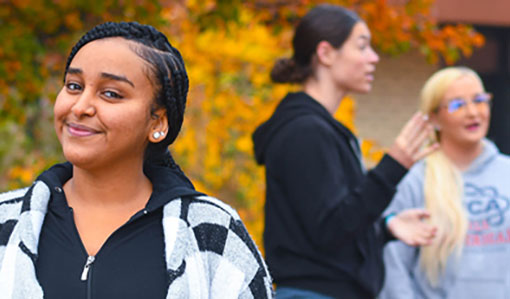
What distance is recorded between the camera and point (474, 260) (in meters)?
3.56

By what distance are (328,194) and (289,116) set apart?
1.33 feet

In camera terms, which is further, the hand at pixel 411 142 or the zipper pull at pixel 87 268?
the hand at pixel 411 142

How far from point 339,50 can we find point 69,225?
67.5 inches

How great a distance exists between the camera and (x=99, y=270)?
1.83 meters

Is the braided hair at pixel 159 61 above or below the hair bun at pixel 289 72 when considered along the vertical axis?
below

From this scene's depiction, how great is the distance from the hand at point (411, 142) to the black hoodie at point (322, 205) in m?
0.03

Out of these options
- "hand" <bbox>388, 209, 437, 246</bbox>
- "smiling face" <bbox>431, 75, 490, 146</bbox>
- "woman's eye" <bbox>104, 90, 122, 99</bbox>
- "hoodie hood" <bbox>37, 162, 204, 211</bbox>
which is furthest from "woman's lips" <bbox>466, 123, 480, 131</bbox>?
"woman's eye" <bbox>104, 90, 122, 99</bbox>

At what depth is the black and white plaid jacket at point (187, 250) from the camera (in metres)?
1.80

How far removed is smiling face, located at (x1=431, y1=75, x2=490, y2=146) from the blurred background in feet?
4.52

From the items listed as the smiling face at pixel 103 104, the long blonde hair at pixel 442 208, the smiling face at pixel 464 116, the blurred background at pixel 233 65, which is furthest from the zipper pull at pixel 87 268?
the blurred background at pixel 233 65

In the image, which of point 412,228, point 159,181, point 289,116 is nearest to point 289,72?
point 289,116

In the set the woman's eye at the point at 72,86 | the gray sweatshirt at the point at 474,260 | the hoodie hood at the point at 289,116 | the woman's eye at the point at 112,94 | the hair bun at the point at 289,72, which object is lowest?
the gray sweatshirt at the point at 474,260

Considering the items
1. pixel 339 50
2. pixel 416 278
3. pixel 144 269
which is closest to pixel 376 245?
pixel 416 278

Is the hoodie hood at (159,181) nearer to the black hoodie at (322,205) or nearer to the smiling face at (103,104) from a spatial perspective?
the smiling face at (103,104)
